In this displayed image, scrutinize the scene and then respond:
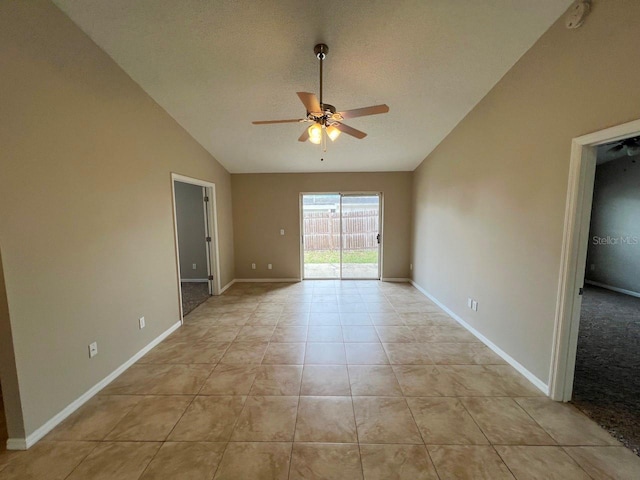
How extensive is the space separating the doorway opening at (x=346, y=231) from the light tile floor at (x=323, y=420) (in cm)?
287

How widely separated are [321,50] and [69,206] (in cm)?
245

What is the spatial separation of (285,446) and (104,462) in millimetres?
1110

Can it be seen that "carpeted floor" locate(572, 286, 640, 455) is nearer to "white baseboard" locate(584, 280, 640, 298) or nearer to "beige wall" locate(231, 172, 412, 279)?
"white baseboard" locate(584, 280, 640, 298)

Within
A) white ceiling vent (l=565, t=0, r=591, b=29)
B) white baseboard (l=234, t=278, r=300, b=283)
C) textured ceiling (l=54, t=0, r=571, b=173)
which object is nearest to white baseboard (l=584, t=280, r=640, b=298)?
textured ceiling (l=54, t=0, r=571, b=173)

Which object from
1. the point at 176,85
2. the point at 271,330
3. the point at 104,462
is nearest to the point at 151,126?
the point at 176,85

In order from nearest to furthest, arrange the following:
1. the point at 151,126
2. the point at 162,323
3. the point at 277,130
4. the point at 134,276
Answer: the point at 134,276 → the point at 151,126 → the point at 162,323 → the point at 277,130

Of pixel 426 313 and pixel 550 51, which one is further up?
pixel 550 51

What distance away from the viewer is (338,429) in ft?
5.80

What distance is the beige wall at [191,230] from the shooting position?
217 inches

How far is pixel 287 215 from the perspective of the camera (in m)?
5.59

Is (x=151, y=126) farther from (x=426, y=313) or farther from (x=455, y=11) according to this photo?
(x=426, y=313)

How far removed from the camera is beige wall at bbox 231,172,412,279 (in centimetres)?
548

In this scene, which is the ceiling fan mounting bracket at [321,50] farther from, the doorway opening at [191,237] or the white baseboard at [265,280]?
the white baseboard at [265,280]

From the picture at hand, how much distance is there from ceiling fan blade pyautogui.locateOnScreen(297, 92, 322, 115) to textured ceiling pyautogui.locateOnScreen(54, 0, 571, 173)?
0.70m
